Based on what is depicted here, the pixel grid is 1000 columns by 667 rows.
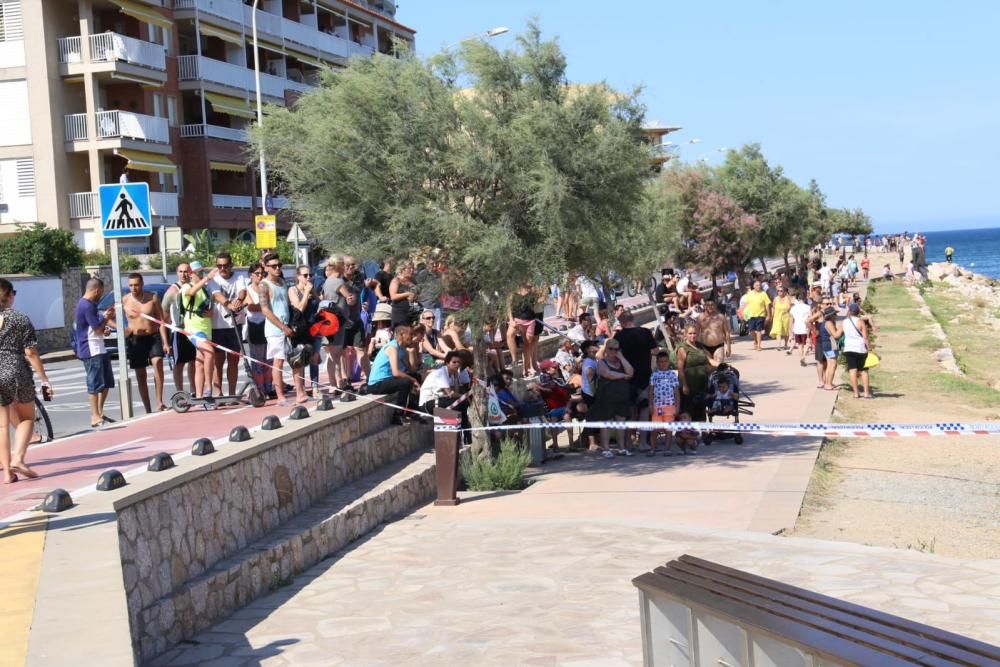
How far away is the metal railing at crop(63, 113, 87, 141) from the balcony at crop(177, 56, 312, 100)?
6083 millimetres

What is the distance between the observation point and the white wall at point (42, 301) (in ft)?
→ 91.6

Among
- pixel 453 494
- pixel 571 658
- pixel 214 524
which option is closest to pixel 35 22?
pixel 453 494

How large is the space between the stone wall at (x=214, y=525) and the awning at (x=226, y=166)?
34.4 m

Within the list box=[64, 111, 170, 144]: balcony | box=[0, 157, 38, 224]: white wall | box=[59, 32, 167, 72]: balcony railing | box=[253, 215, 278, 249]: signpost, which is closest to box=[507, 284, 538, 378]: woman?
box=[253, 215, 278, 249]: signpost

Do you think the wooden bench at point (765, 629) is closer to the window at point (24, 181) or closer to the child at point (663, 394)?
A: the child at point (663, 394)

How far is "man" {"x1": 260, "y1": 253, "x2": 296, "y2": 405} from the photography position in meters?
13.5

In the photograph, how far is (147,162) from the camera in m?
40.6

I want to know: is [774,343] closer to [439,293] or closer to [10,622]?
[439,293]

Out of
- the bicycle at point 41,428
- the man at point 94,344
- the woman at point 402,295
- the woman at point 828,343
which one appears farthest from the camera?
the woman at point 828,343

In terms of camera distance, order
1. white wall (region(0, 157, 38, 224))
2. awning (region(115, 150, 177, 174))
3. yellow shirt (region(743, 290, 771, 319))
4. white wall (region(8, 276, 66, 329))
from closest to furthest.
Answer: white wall (region(8, 276, 66, 329))
yellow shirt (region(743, 290, 771, 319))
white wall (region(0, 157, 38, 224))
awning (region(115, 150, 177, 174))

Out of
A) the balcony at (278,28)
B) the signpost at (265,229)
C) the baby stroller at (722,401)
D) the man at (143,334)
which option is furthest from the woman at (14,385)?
the balcony at (278,28)

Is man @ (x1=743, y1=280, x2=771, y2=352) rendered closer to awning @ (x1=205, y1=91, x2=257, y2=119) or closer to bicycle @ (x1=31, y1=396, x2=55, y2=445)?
bicycle @ (x1=31, y1=396, x2=55, y2=445)

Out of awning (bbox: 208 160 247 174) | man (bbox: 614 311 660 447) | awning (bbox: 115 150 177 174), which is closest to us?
man (bbox: 614 311 660 447)

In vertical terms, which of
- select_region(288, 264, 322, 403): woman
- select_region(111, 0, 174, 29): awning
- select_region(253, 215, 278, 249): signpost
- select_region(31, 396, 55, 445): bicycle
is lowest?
select_region(31, 396, 55, 445): bicycle
